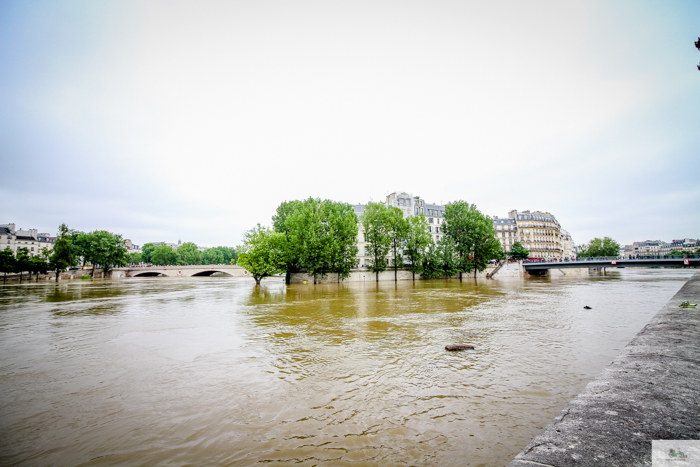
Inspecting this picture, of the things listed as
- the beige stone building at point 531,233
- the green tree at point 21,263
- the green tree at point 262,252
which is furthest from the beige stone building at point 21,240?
the beige stone building at point 531,233

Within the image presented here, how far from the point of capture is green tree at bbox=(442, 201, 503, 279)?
228 feet

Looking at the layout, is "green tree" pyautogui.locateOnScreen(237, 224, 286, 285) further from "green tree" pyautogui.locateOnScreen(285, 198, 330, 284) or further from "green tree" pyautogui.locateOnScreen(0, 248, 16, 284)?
"green tree" pyautogui.locateOnScreen(0, 248, 16, 284)

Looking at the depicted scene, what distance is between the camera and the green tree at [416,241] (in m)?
62.6

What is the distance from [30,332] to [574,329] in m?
22.9

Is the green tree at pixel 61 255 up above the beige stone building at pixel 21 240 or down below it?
below

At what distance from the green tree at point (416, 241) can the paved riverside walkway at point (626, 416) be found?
2253 inches

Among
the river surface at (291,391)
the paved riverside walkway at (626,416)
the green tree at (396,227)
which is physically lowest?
the river surface at (291,391)

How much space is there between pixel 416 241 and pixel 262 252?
28.6 metres

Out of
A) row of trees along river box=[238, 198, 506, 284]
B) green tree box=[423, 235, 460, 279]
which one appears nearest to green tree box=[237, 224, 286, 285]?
row of trees along river box=[238, 198, 506, 284]

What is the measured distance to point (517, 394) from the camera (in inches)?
272

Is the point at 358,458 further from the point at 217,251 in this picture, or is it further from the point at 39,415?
the point at 217,251

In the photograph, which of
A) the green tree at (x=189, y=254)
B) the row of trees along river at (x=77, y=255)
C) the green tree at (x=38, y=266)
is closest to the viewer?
the row of trees along river at (x=77, y=255)

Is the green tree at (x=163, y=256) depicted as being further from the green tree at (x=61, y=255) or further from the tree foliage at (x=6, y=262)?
the tree foliage at (x=6, y=262)

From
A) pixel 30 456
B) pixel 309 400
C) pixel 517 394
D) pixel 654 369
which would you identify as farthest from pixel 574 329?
pixel 30 456
